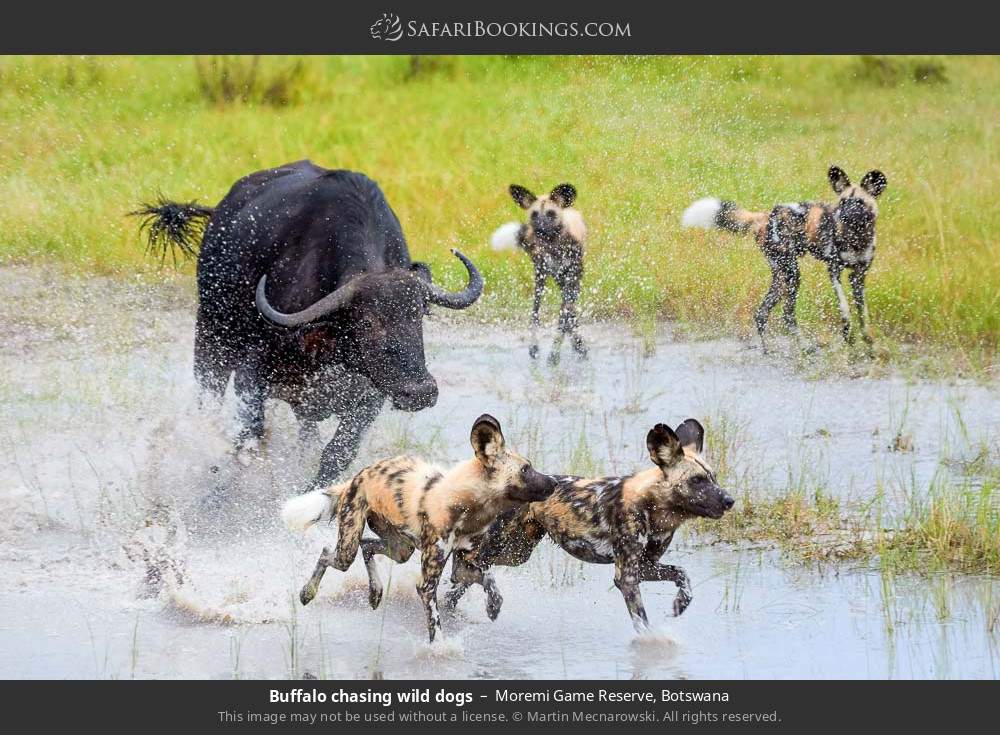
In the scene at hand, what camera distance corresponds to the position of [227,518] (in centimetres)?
823

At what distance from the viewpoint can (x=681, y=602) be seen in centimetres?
632

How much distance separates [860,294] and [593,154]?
5.18 metres

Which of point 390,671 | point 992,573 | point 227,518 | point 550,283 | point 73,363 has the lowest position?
point 390,671

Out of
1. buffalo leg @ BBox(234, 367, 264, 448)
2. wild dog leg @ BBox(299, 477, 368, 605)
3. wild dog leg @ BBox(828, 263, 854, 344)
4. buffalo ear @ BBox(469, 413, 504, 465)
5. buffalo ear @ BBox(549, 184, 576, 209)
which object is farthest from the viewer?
buffalo ear @ BBox(549, 184, 576, 209)

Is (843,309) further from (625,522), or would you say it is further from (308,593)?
(308,593)

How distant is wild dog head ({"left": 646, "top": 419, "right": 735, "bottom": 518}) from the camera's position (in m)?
6.06

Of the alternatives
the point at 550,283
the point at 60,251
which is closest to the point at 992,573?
the point at 550,283

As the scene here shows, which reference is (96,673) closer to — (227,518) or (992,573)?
(227,518)

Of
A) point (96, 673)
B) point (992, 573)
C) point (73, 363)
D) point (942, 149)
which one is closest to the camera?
point (96, 673)

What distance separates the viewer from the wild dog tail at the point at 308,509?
6629mm

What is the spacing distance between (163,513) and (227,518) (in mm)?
320

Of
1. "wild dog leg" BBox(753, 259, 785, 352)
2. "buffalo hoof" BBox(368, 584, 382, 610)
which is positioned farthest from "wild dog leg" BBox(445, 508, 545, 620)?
"wild dog leg" BBox(753, 259, 785, 352)

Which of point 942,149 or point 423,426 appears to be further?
point 942,149

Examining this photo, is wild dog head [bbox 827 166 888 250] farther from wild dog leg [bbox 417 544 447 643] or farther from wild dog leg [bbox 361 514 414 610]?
wild dog leg [bbox 417 544 447 643]
